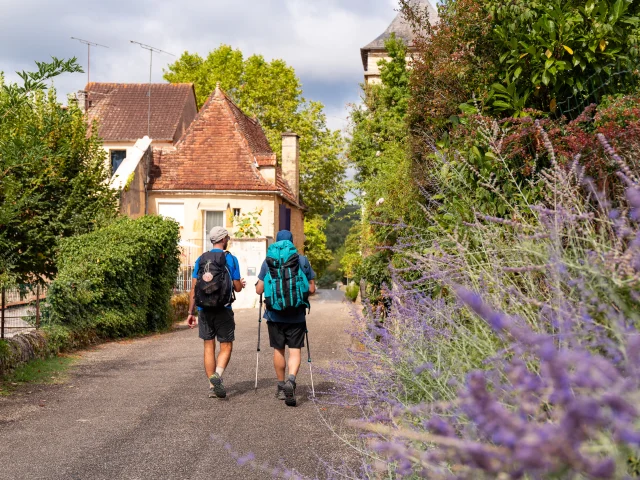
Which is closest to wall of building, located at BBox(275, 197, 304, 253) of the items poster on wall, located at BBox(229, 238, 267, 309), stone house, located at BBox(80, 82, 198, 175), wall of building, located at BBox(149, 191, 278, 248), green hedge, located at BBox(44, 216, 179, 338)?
wall of building, located at BBox(149, 191, 278, 248)

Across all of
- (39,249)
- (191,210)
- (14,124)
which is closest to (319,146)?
(191,210)

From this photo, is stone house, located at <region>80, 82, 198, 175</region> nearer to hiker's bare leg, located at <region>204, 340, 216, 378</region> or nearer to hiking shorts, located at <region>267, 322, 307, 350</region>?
hiker's bare leg, located at <region>204, 340, 216, 378</region>

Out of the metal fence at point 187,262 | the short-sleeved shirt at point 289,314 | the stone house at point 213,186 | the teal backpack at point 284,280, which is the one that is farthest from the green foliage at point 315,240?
the teal backpack at point 284,280

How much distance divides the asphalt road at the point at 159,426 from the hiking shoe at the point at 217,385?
0.11 metres

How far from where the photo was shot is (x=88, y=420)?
7250 millimetres

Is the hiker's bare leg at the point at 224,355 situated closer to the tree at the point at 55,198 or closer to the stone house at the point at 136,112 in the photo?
the tree at the point at 55,198

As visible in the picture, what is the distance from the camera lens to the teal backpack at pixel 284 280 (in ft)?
27.5

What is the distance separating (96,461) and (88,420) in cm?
159

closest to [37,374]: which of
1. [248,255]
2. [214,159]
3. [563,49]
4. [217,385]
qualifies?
[217,385]

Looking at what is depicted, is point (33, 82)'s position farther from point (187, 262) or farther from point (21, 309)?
point (187, 262)

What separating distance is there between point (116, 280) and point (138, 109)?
90.7 ft

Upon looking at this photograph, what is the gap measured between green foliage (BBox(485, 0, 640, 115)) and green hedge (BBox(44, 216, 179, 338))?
28.3 ft

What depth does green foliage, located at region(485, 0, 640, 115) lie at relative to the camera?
20.9 feet

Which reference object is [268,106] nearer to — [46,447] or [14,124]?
[14,124]
